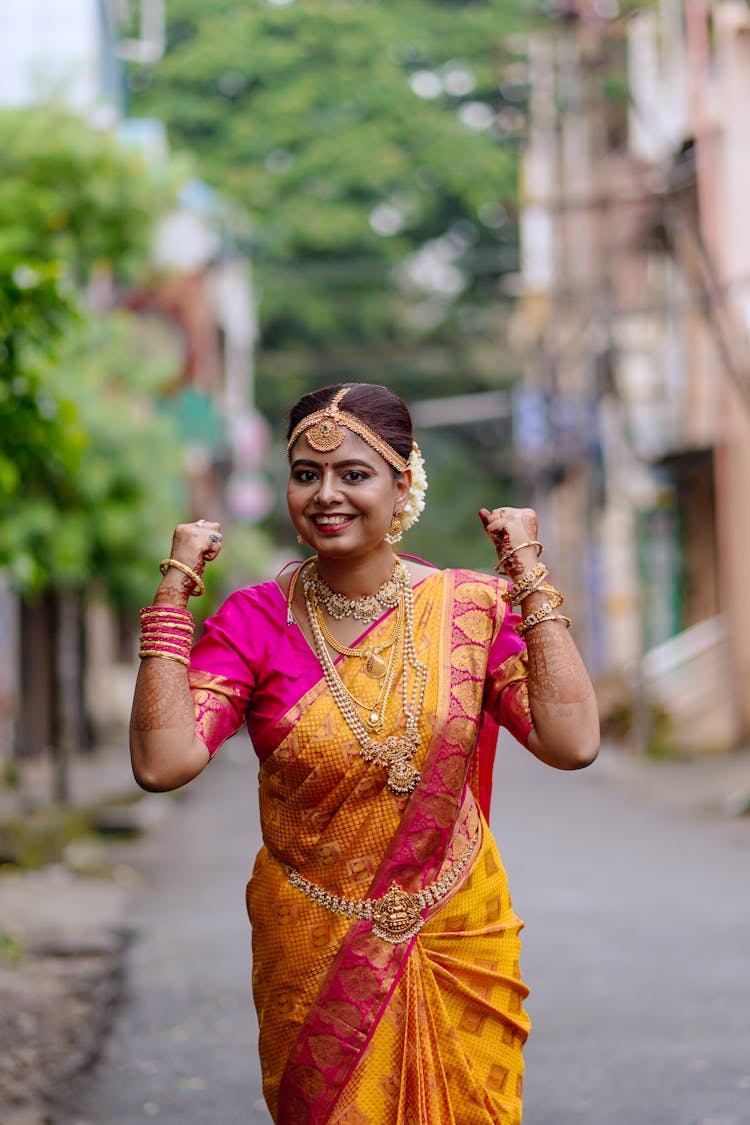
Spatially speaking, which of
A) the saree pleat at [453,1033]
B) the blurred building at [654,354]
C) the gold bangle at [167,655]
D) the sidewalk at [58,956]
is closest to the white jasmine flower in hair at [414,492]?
the gold bangle at [167,655]

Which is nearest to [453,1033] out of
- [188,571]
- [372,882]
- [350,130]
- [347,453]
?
[372,882]

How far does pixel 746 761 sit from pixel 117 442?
712 cm

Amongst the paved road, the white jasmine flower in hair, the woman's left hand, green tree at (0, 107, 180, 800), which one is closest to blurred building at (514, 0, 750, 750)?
green tree at (0, 107, 180, 800)

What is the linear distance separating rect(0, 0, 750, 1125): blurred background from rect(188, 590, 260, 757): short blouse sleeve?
9.02ft

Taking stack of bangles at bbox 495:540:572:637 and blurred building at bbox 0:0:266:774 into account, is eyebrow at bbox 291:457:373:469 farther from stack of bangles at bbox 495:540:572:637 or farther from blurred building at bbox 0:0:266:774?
blurred building at bbox 0:0:266:774

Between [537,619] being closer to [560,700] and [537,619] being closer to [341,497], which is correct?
[560,700]

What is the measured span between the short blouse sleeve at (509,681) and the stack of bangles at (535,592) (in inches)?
3.7

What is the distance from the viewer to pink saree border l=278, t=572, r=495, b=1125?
138 inches

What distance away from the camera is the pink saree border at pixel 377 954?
11.5 ft

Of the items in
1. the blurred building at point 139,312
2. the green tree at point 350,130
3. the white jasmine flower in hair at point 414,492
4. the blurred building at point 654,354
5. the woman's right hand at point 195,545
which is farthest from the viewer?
the green tree at point 350,130

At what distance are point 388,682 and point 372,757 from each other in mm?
159

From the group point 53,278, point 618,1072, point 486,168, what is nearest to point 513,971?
point 618,1072

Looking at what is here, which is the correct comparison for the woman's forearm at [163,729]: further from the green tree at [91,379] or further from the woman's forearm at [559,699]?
the green tree at [91,379]

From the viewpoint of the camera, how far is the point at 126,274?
623 inches
